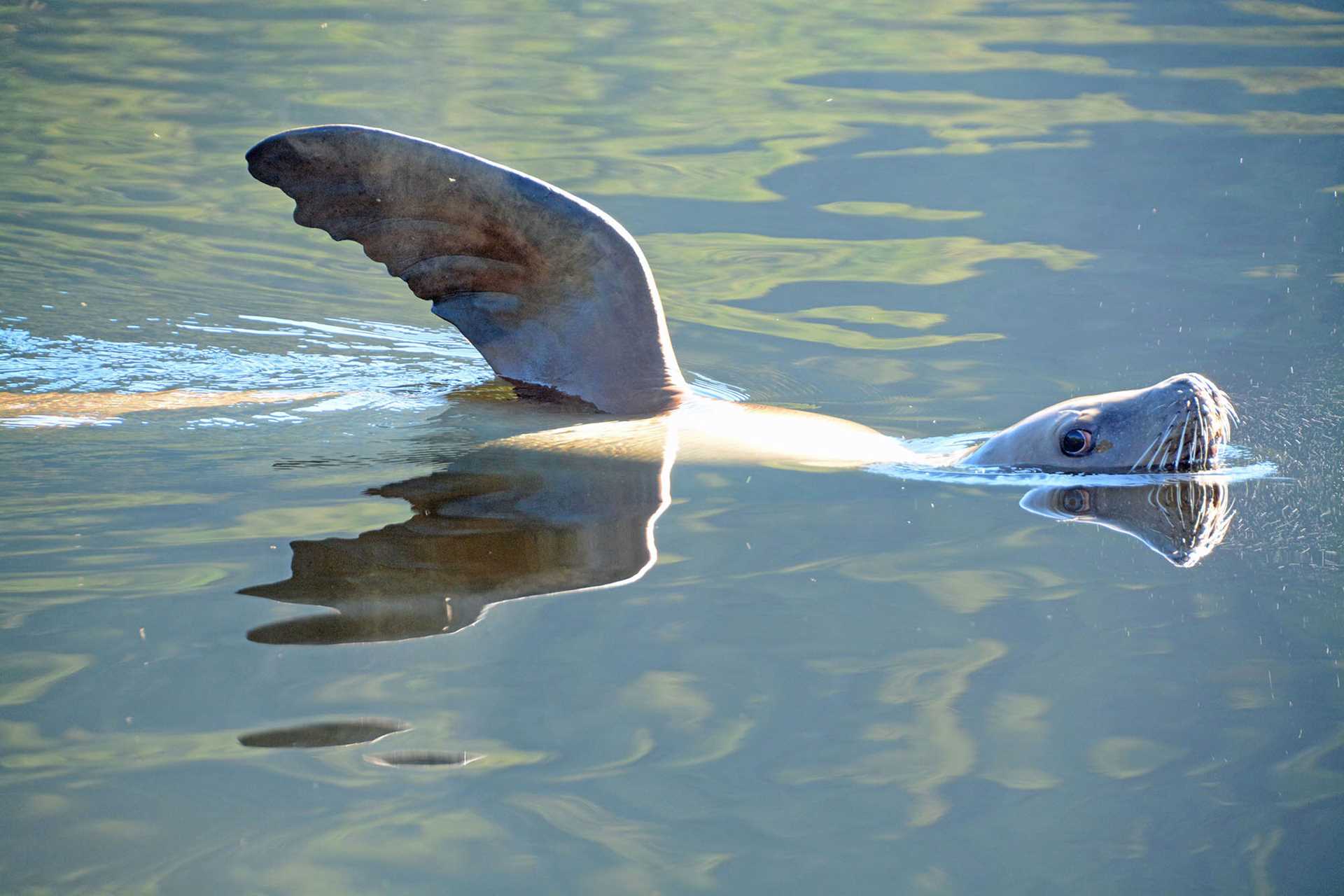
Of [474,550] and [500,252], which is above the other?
[500,252]

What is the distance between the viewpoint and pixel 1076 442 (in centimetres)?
470

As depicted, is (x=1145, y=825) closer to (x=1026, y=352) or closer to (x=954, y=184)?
(x=1026, y=352)

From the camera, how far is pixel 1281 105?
11.1m

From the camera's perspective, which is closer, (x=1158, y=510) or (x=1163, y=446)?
(x=1158, y=510)

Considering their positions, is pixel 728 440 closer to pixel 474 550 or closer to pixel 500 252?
pixel 500 252

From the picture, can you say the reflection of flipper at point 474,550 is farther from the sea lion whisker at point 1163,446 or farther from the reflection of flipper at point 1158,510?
the sea lion whisker at point 1163,446

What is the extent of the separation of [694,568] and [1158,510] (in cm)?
154

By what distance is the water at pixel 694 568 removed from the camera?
2498 millimetres

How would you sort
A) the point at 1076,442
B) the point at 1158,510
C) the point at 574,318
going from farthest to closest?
the point at 574,318, the point at 1076,442, the point at 1158,510

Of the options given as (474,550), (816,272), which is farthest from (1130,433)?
(816,272)

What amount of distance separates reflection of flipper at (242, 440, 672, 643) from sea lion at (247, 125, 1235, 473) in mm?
410

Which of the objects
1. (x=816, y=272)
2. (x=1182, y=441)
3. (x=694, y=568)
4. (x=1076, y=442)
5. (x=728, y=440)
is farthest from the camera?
(x=816, y=272)

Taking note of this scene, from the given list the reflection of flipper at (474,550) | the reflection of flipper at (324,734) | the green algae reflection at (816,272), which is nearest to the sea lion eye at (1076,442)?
the reflection of flipper at (474,550)

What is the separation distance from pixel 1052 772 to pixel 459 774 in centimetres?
115
